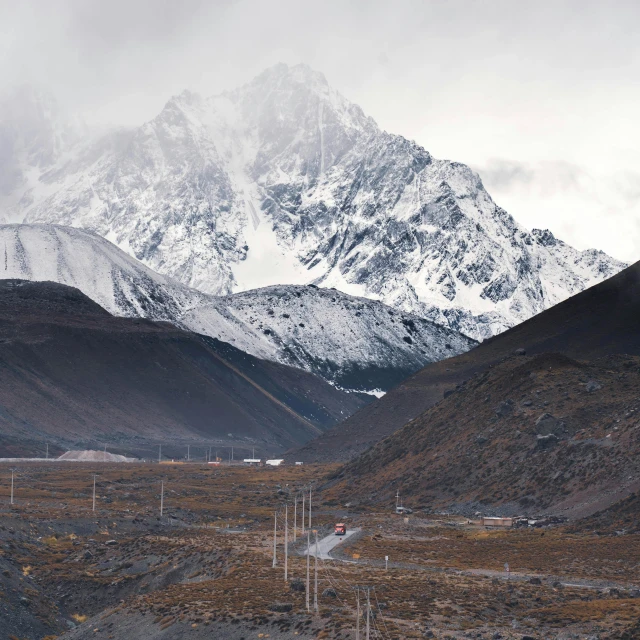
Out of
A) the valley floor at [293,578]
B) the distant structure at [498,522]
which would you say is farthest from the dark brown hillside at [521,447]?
the valley floor at [293,578]

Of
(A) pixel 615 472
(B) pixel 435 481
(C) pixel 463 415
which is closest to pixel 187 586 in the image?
(A) pixel 615 472

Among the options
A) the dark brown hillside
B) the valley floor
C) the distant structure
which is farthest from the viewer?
the dark brown hillside

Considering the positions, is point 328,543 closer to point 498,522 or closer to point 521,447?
point 498,522

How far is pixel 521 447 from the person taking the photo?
487 ft

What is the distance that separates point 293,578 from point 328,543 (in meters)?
30.7

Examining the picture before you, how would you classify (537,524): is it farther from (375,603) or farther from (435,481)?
(375,603)

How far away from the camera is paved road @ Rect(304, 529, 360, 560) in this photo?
100562mm

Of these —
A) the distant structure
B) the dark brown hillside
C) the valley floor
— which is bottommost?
the valley floor

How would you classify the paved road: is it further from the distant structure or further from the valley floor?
the distant structure

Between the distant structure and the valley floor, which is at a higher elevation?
the distant structure

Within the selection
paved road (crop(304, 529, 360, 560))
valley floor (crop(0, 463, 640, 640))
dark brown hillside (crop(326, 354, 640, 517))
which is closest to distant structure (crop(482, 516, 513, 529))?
valley floor (crop(0, 463, 640, 640))

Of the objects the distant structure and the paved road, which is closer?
the paved road

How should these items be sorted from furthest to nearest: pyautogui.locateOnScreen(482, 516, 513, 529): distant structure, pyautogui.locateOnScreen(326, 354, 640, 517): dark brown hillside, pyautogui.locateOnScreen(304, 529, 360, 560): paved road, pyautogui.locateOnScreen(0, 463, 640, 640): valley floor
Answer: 1. pyautogui.locateOnScreen(326, 354, 640, 517): dark brown hillside
2. pyautogui.locateOnScreen(482, 516, 513, 529): distant structure
3. pyautogui.locateOnScreen(304, 529, 360, 560): paved road
4. pyautogui.locateOnScreen(0, 463, 640, 640): valley floor

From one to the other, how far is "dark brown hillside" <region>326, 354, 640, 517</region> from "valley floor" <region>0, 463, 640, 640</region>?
8636mm
